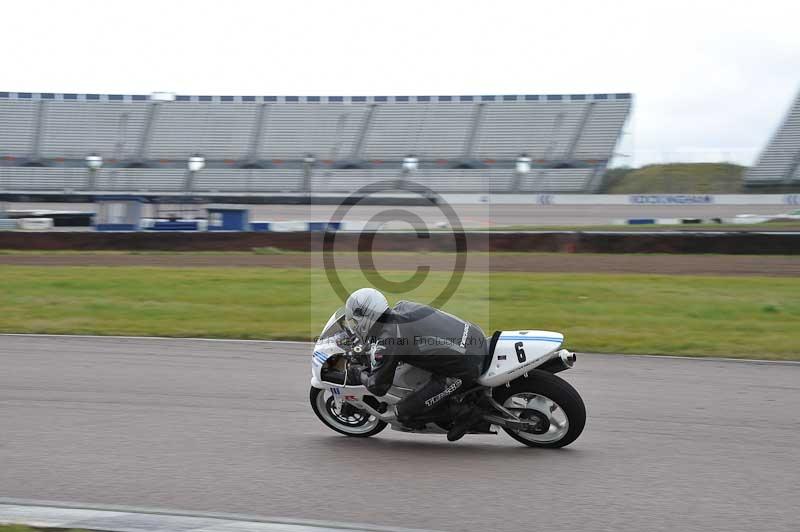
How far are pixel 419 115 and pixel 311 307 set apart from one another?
44892 millimetres

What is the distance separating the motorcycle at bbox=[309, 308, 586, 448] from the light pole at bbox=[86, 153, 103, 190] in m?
49.3

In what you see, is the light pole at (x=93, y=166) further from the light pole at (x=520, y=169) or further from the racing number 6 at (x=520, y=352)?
the racing number 6 at (x=520, y=352)

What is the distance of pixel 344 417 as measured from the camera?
683cm

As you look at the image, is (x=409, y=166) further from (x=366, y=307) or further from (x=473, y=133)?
(x=366, y=307)

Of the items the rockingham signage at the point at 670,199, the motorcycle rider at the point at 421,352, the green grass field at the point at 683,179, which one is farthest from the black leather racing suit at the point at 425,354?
the green grass field at the point at 683,179

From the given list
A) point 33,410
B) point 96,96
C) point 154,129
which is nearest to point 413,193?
point 154,129

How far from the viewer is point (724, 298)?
614 inches

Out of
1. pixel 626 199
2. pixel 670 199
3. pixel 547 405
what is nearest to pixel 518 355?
pixel 547 405

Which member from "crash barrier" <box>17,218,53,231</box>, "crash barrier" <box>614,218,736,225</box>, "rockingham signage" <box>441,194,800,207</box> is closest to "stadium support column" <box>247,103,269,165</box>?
"rockingham signage" <box>441,194,800,207</box>

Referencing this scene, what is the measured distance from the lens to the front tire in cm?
618

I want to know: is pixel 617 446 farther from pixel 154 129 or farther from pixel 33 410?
pixel 154 129

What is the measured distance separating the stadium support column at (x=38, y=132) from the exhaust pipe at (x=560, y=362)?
5541 cm

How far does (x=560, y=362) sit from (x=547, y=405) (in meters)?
0.34

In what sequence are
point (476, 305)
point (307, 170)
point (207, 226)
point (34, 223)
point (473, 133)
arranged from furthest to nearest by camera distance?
point (473, 133) < point (307, 170) < point (34, 223) < point (207, 226) < point (476, 305)
